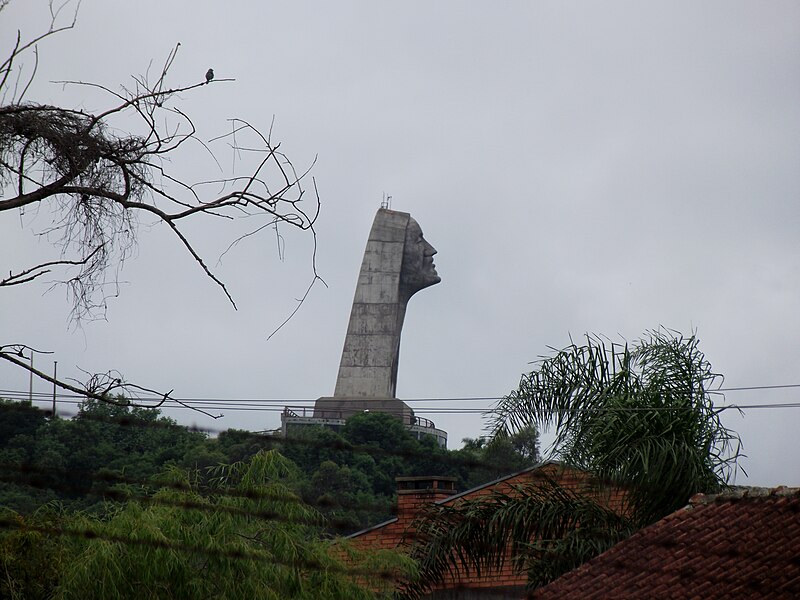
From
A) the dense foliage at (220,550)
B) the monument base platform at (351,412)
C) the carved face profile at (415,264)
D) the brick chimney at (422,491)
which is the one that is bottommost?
the dense foliage at (220,550)

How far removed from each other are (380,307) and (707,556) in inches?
1848

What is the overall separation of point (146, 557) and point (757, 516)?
627 cm

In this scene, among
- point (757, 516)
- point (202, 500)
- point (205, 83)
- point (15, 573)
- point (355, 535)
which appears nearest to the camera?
point (205, 83)

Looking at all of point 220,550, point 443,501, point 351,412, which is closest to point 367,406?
point 351,412

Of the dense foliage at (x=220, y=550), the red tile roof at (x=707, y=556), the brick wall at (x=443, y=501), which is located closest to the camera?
the red tile roof at (x=707, y=556)

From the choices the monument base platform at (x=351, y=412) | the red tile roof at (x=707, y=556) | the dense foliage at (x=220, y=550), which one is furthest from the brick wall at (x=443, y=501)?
the monument base platform at (x=351, y=412)

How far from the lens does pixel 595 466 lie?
12.7 m

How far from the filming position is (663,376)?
43.7 feet

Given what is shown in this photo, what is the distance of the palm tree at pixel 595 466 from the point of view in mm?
12727

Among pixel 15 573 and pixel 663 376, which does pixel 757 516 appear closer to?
pixel 663 376

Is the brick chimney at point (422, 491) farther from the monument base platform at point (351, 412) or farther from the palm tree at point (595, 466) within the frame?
the monument base platform at point (351, 412)

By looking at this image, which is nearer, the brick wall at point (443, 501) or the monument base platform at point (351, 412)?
the brick wall at point (443, 501)

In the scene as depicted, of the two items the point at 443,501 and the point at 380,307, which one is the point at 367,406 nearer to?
the point at 380,307

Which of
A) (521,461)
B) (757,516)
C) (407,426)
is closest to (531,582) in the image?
(757,516)
